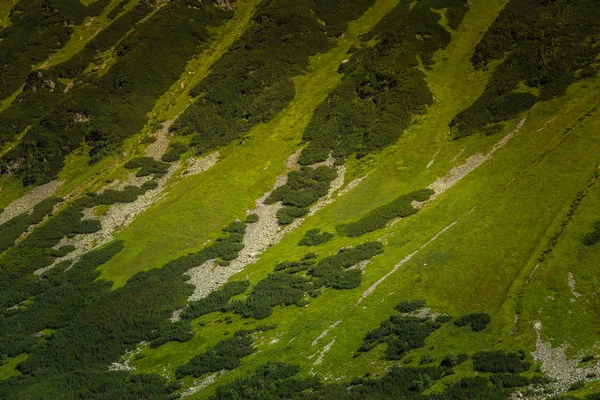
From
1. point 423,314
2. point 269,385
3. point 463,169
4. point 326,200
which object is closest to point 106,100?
point 326,200

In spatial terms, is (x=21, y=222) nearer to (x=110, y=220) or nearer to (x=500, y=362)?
(x=110, y=220)

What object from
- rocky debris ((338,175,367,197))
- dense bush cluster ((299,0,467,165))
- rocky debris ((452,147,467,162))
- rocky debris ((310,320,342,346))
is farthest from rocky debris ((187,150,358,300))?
rocky debris ((310,320,342,346))

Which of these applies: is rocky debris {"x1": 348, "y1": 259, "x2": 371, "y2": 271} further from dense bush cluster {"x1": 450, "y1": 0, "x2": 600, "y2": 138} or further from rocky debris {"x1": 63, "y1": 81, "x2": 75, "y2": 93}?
rocky debris {"x1": 63, "y1": 81, "x2": 75, "y2": 93}

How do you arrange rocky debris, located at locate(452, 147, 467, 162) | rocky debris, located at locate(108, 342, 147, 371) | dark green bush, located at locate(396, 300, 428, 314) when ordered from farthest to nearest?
rocky debris, located at locate(452, 147, 467, 162) → rocky debris, located at locate(108, 342, 147, 371) → dark green bush, located at locate(396, 300, 428, 314)

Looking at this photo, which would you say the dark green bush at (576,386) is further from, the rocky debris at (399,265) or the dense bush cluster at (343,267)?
the dense bush cluster at (343,267)

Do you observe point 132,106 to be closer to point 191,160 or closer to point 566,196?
point 191,160

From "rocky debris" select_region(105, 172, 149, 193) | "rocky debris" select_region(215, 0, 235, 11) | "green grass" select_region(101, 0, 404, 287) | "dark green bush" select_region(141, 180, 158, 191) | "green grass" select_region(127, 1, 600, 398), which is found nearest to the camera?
"green grass" select_region(127, 1, 600, 398)

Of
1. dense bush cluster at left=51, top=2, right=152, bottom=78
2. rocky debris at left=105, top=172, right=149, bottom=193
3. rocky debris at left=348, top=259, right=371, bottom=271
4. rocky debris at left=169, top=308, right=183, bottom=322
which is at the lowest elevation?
rocky debris at left=348, top=259, right=371, bottom=271
